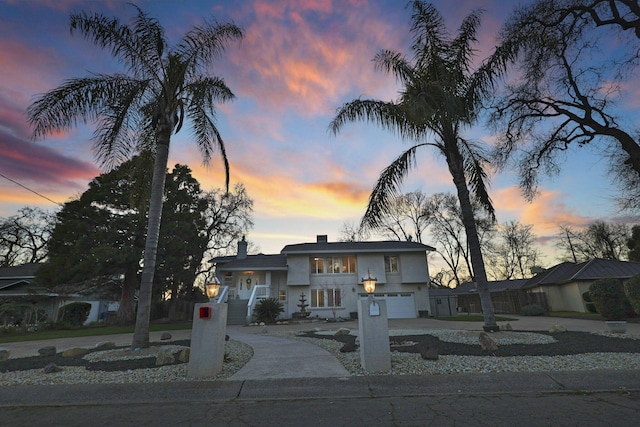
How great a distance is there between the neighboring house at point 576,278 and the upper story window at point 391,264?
466 inches

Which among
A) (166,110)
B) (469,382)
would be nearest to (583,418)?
(469,382)

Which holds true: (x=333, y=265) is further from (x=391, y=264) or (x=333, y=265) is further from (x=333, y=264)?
(x=391, y=264)

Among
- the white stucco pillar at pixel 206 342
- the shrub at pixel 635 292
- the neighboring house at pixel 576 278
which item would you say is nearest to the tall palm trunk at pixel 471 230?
the shrub at pixel 635 292

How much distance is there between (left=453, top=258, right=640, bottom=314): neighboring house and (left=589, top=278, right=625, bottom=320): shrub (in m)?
8.31

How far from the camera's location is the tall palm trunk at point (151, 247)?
7734mm

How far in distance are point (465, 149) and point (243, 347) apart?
30.0ft

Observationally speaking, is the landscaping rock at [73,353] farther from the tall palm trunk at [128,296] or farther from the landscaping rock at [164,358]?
the tall palm trunk at [128,296]

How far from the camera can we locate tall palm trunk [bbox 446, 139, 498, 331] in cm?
908

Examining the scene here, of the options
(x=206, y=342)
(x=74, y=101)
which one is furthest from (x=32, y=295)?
(x=206, y=342)

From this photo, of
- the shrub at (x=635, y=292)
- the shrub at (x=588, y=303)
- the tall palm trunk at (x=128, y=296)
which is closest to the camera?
the shrub at (x=635, y=292)

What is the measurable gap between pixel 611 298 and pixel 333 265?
15.7 m

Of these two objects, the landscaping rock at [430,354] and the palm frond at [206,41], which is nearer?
the landscaping rock at [430,354]

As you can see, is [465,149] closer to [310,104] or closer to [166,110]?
[310,104]

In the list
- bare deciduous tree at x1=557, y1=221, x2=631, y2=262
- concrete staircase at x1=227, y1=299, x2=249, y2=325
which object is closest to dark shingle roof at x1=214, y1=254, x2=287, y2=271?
concrete staircase at x1=227, y1=299, x2=249, y2=325
